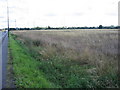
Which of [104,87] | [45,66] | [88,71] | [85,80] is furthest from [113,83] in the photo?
[45,66]

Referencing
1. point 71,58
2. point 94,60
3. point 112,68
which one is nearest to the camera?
point 112,68

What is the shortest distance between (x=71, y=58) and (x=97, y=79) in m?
3.54

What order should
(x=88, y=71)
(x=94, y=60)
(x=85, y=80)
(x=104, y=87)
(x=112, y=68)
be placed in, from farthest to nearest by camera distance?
(x=94, y=60)
(x=88, y=71)
(x=112, y=68)
(x=85, y=80)
(x=104, y=87)

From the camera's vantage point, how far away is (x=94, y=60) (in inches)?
343

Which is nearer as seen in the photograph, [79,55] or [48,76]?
[48,76]

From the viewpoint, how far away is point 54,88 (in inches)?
227

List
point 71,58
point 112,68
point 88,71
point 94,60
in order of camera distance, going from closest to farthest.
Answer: point 112,68 < point 88,71 < point 94,60 < point 71,58

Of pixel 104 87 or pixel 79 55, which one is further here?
pixel 79 55

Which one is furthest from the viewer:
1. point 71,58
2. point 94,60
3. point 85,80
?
point 71,58

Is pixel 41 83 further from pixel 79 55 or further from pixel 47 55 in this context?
pixel 47 55

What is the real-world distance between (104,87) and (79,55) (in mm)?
4429

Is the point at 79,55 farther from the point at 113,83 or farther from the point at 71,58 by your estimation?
the point at 113,83

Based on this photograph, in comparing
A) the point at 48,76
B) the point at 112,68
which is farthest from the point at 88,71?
the point at 48,76

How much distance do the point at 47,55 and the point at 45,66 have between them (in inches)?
103
